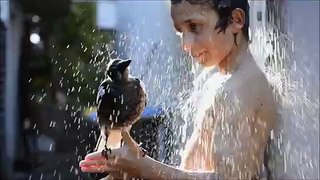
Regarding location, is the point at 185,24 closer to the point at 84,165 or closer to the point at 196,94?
the point at 196,94

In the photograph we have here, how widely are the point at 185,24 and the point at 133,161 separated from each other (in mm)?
311

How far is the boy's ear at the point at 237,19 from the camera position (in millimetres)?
1372

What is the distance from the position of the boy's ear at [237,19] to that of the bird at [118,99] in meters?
0.25

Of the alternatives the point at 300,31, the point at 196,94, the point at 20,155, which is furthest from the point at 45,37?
the point at 196,94

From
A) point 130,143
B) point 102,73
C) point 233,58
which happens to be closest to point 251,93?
point 233,58

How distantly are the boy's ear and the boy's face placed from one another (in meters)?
0.01

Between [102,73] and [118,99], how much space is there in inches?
19.8

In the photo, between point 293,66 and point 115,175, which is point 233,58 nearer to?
point 115,175

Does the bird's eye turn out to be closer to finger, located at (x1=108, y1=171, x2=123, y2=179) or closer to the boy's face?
the boy's face

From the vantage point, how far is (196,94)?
1517mm

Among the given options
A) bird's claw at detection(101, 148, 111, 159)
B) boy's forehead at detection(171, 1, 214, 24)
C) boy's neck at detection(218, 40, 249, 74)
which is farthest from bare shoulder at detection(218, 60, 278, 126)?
Result: bird's claw at detection(101, 148, 111, 159)

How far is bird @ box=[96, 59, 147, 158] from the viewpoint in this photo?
123cm

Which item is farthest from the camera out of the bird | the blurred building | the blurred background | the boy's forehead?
the blurred background

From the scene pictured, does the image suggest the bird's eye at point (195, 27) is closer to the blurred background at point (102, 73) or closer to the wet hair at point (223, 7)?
the wet hair at point (223, 7)
